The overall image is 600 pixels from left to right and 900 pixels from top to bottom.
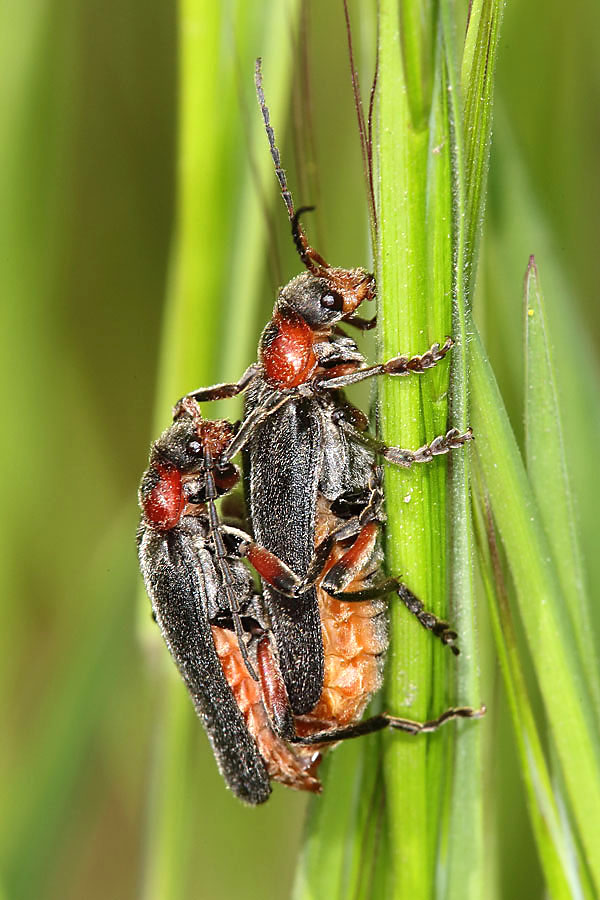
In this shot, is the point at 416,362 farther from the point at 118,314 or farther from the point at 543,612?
Result: the point at 118,314

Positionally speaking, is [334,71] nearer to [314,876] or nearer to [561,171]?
[561,171]

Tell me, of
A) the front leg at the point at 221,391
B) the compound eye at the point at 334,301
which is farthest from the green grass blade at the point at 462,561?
the front leg at the point at 221,391

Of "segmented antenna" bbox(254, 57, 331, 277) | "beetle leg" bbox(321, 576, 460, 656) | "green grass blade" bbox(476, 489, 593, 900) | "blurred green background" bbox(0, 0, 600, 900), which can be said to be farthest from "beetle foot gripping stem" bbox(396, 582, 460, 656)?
"segmented antenna" bbox(254, 57, 331, 277)

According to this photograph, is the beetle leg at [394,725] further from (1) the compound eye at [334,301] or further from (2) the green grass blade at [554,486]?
(1) the compound eye at [334,301]

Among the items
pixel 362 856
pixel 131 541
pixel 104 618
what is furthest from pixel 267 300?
pixel 362 856

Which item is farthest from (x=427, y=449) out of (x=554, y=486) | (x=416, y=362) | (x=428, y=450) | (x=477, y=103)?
(x=477, y=103)

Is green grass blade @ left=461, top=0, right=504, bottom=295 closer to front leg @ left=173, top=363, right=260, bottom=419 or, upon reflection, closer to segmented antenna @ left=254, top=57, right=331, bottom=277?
segmented antenna @ left=254, top=57, right=331, bottom=277
